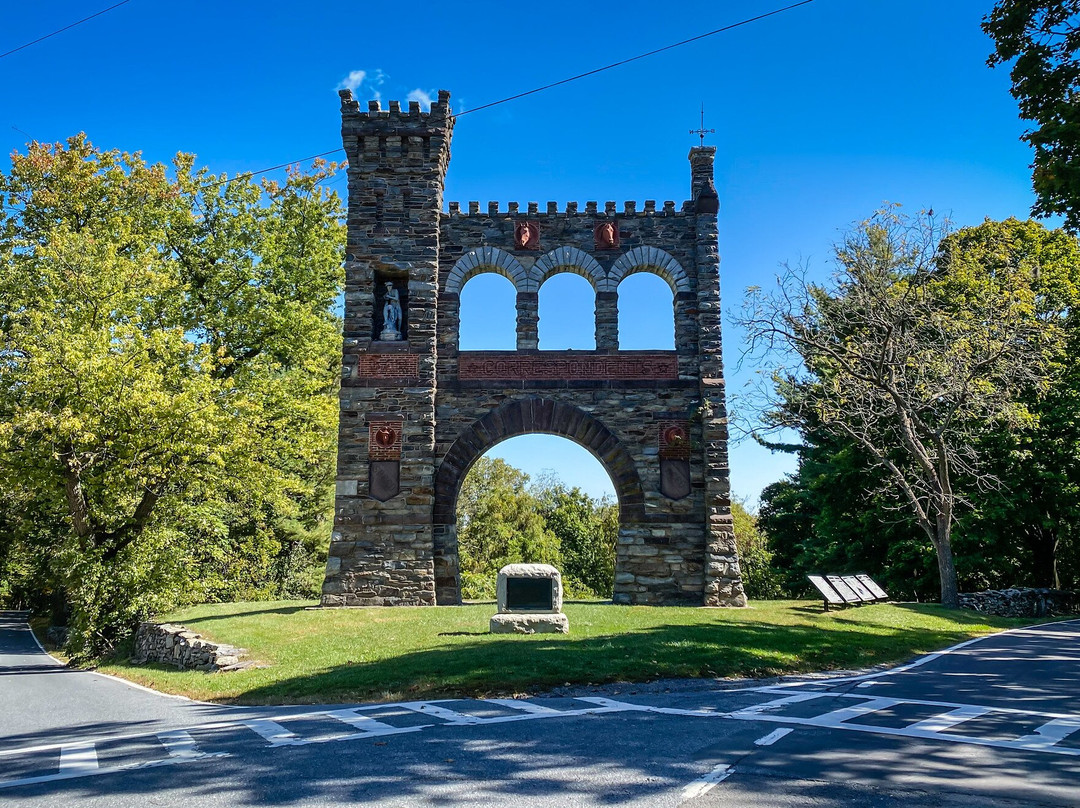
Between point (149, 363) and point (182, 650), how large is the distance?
6.45m

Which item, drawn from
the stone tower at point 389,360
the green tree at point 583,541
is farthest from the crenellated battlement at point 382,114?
the green tree at point 583,541

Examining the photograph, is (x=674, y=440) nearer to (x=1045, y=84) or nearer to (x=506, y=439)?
(x=506, y=439)

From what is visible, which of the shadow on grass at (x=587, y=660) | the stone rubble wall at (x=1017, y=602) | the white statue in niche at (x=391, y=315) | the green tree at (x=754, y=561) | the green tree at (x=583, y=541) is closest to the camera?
the shadow on grass at (x=587, y=660)

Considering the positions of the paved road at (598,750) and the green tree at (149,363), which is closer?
the paved road at (598,750)

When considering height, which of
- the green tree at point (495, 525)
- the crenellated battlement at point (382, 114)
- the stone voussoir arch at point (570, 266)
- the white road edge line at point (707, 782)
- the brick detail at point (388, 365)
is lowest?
the white road edge line at point (707, 782)

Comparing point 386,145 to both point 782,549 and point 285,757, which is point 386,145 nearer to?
point 285,757

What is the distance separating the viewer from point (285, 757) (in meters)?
5.42

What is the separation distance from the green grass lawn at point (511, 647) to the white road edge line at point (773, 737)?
10.3 feet

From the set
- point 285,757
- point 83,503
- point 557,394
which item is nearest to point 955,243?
point 557,394

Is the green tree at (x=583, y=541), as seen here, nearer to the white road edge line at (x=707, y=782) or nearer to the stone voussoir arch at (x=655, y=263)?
the stone voussoir arch at (x=655, y=263)

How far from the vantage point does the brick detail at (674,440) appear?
16922 mm

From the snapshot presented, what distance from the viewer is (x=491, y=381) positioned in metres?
17.2

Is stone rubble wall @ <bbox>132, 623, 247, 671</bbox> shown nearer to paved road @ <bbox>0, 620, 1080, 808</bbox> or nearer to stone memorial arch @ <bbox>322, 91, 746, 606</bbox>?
paved road @ <bbox>0, 620, 1080, 808</bbox>

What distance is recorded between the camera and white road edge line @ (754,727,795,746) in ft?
18.1
